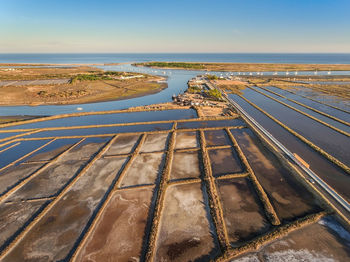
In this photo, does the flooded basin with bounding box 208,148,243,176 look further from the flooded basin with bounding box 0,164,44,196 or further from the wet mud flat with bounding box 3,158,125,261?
the flooded basin with bounding box 0,164,44,196

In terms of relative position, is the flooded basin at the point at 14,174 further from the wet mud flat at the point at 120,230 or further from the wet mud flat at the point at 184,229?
the wet mud flat at the point at 184,229

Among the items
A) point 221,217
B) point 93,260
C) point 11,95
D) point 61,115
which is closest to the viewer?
point 93,260

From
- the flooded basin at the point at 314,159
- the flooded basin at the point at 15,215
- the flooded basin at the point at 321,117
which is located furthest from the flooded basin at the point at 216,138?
the flooded basin at the point at 15,215

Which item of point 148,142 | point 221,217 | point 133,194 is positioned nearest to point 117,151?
point 148,142

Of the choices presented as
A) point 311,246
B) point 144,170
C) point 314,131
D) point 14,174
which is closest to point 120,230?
point 144,170

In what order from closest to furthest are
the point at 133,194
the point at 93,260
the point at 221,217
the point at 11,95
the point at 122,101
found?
the point at 93,260, the point at 221,217, the point at 133,194, the point at 122,101, the point at 11,95

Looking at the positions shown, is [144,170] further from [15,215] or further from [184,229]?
[15,215]

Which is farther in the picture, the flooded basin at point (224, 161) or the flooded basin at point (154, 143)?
the flooded basin at point (154, 143)

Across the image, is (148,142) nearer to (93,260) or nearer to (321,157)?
(93,260)
